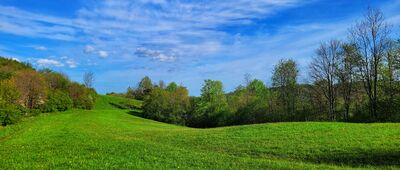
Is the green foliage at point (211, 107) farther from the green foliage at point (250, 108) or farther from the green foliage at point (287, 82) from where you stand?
the green foliage at point (287, 82)

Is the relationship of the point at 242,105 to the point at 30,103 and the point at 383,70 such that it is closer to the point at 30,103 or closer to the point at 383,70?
the point at 383,70

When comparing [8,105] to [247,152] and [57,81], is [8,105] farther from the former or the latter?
[57,81]

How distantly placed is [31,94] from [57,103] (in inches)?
453

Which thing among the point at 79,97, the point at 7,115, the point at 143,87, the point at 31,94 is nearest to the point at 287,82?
the point at 7,115

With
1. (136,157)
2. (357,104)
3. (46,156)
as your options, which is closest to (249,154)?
(136,157)

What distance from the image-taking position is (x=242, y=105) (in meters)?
94.7

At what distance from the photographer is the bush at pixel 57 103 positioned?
307ft

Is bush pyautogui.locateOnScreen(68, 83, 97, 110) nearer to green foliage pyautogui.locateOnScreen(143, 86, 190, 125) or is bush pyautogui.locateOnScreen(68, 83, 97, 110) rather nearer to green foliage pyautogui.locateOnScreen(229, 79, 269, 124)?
green foliage pyautogui.locateOnScreen(143, 86, 190, 125)

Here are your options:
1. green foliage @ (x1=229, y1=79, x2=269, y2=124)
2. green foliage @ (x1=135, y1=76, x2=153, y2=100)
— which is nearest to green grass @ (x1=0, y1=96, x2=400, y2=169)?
green foliage @ (x1=229, y1=79, x2=269, y2=124)

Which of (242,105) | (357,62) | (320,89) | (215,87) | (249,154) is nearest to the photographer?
(249,154)

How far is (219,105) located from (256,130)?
67.7 meters

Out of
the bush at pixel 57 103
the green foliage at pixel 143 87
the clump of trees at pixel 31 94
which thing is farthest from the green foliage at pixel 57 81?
the green foliage at pixel 143 87

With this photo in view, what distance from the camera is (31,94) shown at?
87.1 metres

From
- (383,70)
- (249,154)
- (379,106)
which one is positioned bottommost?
(249,154)
